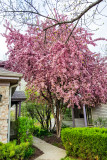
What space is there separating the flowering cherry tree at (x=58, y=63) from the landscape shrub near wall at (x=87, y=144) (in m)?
1.71

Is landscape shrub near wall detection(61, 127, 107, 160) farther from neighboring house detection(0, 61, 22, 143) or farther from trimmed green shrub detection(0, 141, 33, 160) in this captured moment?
neighboring house detection(0, 61, 22, 143)

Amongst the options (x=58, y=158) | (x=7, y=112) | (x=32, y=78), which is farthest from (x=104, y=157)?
(x=32, y=78)

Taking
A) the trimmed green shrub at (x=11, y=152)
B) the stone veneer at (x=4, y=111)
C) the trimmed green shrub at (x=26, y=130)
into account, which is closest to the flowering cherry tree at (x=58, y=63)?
the trimmed green shrub at (x=26, y=130)

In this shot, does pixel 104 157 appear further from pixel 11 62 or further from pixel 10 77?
pixel 11 62

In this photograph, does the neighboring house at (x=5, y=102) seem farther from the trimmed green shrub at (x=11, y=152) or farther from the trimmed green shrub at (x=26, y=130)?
the trimmed green shrub at (x=26, y=130)

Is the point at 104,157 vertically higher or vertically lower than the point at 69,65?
lower

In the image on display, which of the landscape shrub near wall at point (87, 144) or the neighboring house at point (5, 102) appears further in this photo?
the neighboring house at point (5, 102)

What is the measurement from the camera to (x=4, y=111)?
4750 millimetres

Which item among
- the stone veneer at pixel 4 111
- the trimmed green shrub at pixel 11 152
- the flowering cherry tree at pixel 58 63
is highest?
the flowering cherry tree at pixel 58 63

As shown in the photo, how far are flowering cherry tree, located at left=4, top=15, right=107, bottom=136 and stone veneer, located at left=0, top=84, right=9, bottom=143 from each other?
2.07 meters

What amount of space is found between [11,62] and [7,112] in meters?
4.60

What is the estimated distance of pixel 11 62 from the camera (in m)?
8.55

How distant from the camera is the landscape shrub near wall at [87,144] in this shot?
393 centimetres

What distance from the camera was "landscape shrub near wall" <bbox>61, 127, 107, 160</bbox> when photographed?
393 cm
